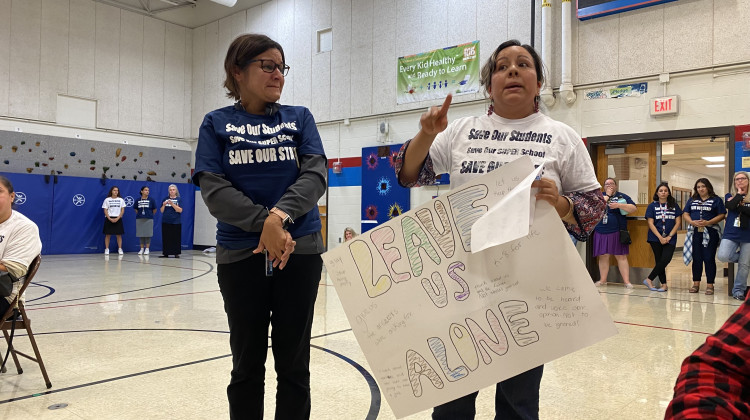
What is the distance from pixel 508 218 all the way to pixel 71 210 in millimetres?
13193

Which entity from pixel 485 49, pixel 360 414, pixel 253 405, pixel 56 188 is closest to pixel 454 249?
pixel 253 405

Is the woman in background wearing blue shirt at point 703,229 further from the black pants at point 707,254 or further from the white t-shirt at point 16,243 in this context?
the white t-shirt at point 16,243

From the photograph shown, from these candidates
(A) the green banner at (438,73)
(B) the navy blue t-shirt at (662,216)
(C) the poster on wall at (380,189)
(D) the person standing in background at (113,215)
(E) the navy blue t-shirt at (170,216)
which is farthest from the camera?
(D) the person standing in background at (113,215)

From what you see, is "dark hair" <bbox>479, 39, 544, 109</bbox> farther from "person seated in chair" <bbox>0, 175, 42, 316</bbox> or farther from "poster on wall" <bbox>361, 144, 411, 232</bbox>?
"poster on wall" <bbox>361, 144, 411, 232</bbox>

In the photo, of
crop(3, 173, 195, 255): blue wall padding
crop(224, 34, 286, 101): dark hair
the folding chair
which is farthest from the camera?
crop(3, 173, 195, 255): blue wall padding

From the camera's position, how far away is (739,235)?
250 inches

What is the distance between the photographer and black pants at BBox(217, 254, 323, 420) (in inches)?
66.1

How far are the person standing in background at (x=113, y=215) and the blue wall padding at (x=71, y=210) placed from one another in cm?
59

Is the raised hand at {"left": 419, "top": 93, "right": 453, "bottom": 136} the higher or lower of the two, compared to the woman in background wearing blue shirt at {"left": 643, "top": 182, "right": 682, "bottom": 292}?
higher

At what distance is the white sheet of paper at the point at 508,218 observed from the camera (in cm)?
→ 117

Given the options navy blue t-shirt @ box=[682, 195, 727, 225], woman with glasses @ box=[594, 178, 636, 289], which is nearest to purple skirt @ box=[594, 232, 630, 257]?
woman with glasses @ box=[594, 178, 636, 289]

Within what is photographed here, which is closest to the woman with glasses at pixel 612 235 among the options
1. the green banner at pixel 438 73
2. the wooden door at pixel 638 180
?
the wooden door at pixel 638 180

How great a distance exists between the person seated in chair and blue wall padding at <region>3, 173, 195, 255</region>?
1003 cm

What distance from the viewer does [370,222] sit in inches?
407
